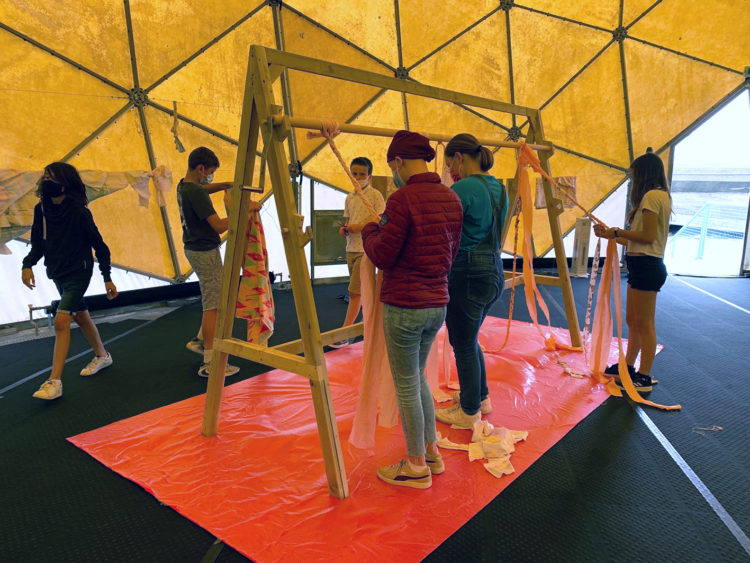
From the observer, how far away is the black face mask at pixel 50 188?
2990mm

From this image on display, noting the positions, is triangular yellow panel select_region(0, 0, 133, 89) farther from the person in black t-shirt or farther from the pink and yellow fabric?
the pink and yellow fabric

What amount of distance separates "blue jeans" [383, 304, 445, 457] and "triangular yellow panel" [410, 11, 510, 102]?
5.79 meters

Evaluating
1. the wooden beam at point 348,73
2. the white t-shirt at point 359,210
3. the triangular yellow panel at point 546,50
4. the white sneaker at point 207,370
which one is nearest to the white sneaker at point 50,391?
the white sneaker at point 207,370

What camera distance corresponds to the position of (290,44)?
5953mm

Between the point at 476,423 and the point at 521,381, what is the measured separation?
0.94 metres

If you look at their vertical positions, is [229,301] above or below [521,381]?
above

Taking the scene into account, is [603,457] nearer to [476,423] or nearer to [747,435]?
[476,423]

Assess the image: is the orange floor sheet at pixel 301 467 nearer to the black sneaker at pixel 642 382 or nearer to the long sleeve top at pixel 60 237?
the black sneaker at pixel 642 382

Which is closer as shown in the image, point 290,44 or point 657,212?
point 657,212

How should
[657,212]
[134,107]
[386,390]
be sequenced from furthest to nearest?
[134,107], [657,212], [386,390]

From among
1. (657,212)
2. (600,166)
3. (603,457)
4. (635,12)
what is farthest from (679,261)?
(603,457)

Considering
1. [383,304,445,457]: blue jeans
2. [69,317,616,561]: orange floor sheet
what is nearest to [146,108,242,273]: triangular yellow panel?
[69,317,616,561]: orange floor sheet

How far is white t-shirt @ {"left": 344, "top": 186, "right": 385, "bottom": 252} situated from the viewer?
3793mm

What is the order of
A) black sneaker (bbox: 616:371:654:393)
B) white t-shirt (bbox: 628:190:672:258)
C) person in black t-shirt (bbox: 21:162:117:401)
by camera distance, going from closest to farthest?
white t-shirt (bbox: 628:190:672:258), person in black t-shirt (bbox: 21:162:117:401), black sneaker (bbox: 616:371:654:393)
